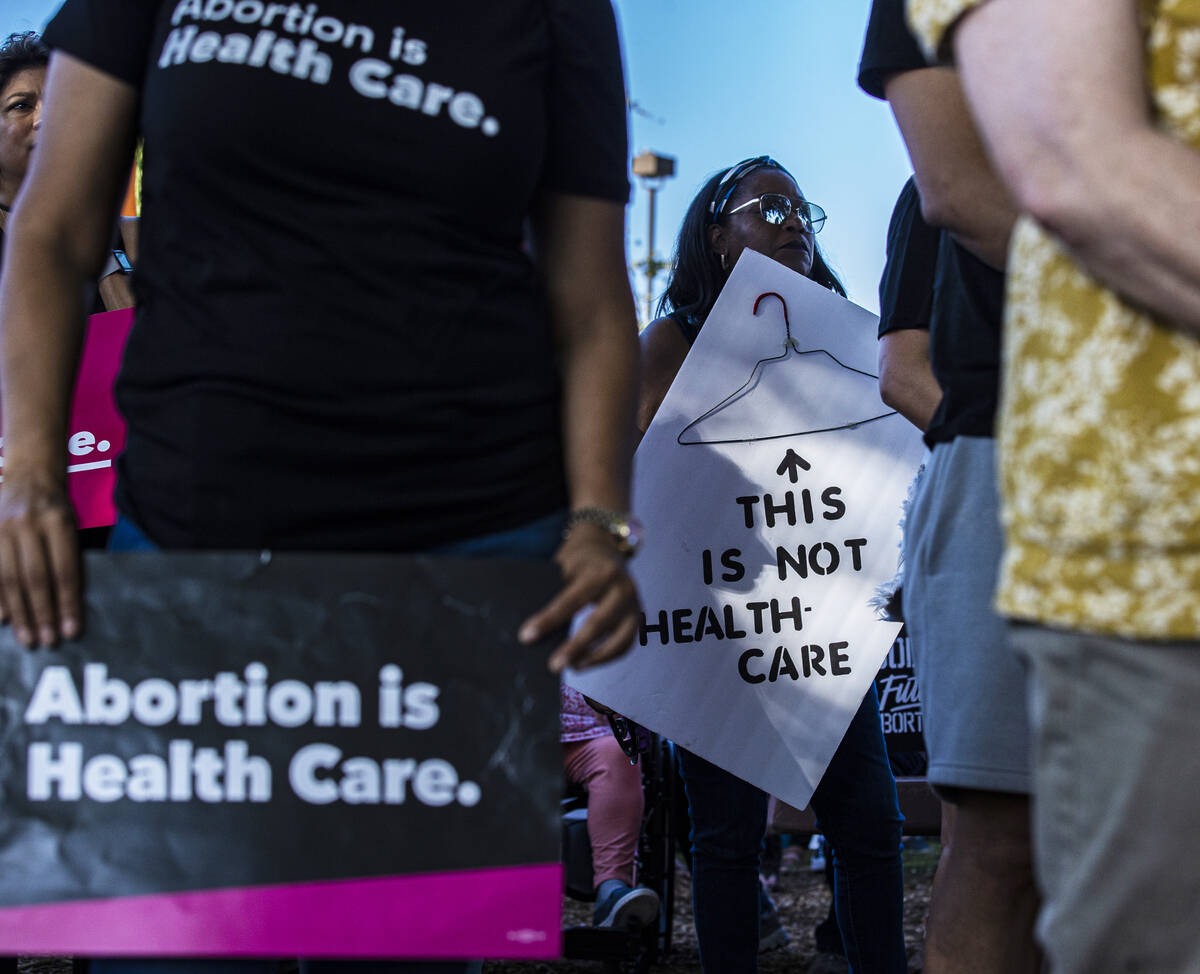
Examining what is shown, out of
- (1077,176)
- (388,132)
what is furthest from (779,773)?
(1077,176)

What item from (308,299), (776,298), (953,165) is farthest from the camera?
(776,298)

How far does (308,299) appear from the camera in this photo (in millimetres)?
1246

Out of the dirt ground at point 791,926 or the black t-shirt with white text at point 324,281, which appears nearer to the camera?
the black t-shirt with white text at point 324,281

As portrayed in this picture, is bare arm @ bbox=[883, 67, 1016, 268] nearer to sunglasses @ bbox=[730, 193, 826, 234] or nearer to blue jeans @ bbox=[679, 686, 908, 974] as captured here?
blue jeans @ bbox=[679, 686, 908, 974]

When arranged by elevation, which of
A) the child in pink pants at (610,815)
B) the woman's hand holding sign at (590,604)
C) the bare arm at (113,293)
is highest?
the bare arm at (113,293)

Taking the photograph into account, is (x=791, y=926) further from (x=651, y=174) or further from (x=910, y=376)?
(x=651, y=174)

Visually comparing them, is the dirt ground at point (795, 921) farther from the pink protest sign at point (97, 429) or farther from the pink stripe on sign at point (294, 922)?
the pink stripe on sign at point (294, 922)

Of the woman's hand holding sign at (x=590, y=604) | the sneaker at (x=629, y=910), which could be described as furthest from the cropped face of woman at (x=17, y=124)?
the sneaker at (x=629, y=910)

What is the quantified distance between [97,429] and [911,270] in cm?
158

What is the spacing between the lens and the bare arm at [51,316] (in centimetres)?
116

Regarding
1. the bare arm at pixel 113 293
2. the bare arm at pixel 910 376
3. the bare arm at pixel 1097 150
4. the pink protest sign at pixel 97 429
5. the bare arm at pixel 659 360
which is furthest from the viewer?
the bare arm at pixel 659 360

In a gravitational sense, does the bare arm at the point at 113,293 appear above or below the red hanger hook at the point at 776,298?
above

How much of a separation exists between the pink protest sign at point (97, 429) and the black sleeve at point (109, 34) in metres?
1.40

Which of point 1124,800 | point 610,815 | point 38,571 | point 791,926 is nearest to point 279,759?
point 38,571
